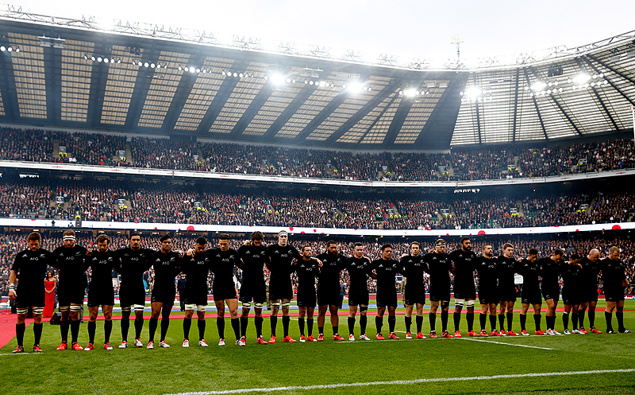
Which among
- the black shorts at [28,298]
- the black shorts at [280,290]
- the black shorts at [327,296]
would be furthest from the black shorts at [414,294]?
the black shorts at [28,298]

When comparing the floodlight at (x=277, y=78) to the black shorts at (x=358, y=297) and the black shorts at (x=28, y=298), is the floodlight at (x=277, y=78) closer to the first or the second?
the black shorts at (x=358, y=297)

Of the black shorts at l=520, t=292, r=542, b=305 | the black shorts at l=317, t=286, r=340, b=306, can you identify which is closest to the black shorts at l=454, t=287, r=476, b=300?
the black shorts at l=520, t=292, r=542, b=305

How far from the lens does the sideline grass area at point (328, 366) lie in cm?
664

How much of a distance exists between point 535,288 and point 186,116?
3803 centimetres

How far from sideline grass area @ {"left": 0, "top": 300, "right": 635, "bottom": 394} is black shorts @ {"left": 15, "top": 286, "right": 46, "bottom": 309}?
36.3 inches

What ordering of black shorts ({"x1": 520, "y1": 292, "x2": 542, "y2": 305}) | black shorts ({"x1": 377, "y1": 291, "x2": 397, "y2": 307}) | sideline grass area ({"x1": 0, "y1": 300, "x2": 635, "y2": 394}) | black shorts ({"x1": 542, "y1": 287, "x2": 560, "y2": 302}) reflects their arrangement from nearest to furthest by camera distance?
sideline grass area ({"x1": 0, "y1": 300, "x2": 635, "y2": 394}) → black shorts ({"x1": 377, "y1": 291, "x2": 397, "y2": 307}) → black shorts ({"x1": 520, "y1": 292, "x2": 542, "y2": 305}) → black shorts ({"x1": 542, "y1": 287, "x2": 560, "y2": 302})

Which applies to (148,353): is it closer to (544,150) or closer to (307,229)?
(307,229)

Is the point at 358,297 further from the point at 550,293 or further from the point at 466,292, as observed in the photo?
the point at 550,293

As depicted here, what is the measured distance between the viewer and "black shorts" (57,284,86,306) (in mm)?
9961

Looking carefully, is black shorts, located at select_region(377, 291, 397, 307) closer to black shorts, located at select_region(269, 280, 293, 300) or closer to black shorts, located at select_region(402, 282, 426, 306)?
black shorts, located at select_region(402, 282, 426, 306)

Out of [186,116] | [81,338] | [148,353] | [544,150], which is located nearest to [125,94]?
[186,116]

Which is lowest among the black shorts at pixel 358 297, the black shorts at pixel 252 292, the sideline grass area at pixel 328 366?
the sideline grass area at pixel 328 366

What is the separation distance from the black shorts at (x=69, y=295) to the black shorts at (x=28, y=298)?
31 centimetres

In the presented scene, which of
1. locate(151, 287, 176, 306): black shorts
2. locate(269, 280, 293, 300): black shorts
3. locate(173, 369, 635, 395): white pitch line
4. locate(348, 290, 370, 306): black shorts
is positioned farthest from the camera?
Result: locate(348, 290, 370, 306): black shorts
